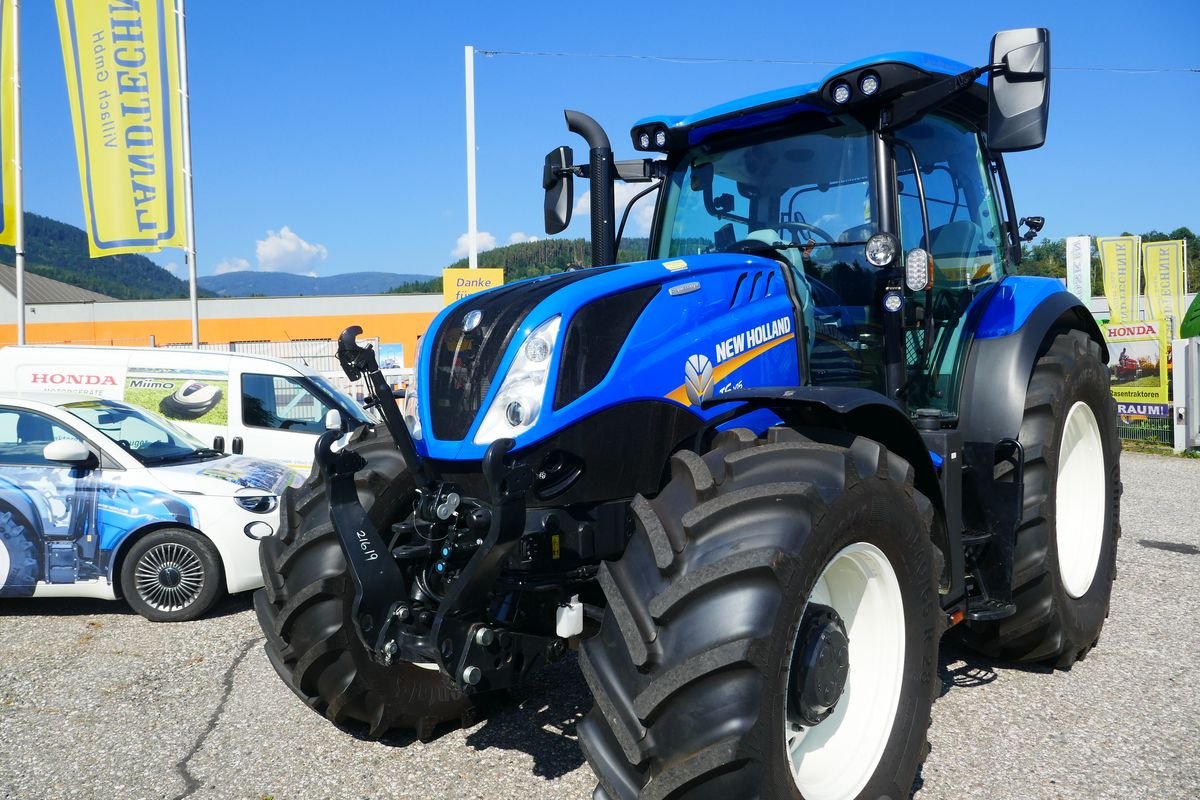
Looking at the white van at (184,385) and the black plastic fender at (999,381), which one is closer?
the black plastic fender at (999,381)

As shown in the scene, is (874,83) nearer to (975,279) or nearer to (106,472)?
(975,279)

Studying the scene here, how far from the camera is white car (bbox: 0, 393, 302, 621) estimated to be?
241 inches

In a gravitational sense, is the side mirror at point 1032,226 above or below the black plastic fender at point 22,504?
above

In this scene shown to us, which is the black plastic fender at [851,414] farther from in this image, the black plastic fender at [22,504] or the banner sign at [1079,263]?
the banner sign at [1079,263]

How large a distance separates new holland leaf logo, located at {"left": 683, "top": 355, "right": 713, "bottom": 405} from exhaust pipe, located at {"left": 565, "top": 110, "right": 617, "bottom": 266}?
50.4 inches

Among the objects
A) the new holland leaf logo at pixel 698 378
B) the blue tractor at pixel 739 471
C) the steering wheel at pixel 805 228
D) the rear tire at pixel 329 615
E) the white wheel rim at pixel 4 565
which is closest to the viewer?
the blue tractor at pixel 739 471

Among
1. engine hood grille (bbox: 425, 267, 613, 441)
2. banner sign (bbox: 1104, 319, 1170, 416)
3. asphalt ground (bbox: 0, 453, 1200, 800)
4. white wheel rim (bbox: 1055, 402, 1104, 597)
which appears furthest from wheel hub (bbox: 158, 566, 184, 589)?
banner sign (bbox: 1104, 319, 1170, 416)

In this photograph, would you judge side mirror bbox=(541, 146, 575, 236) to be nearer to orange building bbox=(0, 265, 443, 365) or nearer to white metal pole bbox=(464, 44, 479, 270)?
white metal pole bbox=(464, 44, 479, 270)

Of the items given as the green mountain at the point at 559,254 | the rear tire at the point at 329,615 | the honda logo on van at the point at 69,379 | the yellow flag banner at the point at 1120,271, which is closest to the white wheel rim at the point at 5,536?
the honda logo on van at the point at 69,379

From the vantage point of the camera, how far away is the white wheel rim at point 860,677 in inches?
112

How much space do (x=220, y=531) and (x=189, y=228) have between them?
26.2 ft

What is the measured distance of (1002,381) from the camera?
400 cm

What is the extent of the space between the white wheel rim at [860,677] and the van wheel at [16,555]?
5.54 m

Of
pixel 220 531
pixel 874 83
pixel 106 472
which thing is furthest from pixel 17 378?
pixel 874 83
